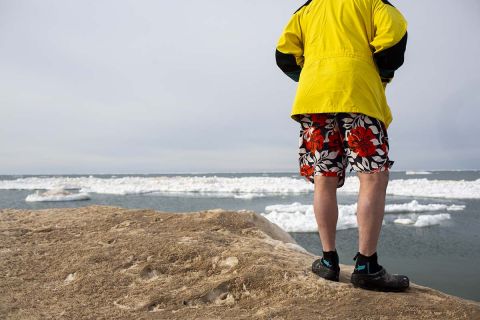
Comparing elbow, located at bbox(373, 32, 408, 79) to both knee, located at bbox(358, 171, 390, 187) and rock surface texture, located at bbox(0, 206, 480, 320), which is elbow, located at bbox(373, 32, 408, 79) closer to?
knee, located at bbox(358, 171, 390, 187)

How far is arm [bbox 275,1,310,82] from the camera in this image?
2164mm

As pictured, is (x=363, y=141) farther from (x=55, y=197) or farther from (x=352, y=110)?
(x=55, y=197)

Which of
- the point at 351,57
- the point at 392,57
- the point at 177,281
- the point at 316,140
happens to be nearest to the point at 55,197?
the point at 177,281

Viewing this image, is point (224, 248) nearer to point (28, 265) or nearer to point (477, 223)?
point (28, 265)

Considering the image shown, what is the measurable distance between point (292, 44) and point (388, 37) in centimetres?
57

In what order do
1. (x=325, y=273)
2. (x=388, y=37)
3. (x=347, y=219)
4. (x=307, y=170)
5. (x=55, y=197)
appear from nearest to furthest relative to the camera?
(x=388, y=37) < (x=325, y=273) < (x=307, y=170) < (x=347, y=219) < (x=55, y=197)

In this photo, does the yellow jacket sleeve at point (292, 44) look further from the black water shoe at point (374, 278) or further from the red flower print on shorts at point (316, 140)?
the black water shoe at point (374, 278)

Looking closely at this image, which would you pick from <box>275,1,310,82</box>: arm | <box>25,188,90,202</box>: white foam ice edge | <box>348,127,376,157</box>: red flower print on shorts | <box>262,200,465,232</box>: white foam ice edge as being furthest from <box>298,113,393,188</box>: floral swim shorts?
<box>25,188,90,202</box>: white foam ice edge

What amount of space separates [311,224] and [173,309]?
7.33 meters

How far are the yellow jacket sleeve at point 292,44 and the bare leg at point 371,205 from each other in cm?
83

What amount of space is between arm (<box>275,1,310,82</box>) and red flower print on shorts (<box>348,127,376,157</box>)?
631 millimetres

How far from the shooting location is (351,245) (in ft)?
22.8

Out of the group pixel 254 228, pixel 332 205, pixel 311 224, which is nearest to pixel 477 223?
pixel 311 224

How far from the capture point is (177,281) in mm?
1974
